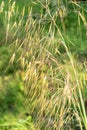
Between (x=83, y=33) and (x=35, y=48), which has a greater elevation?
(x=35, y=48)

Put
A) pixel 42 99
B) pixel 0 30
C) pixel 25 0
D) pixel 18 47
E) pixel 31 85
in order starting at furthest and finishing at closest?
1. pixel 25 0
2. pixel 0 30
3. pixel 18 47
4. pixel 31 85
5. pixel 42 99

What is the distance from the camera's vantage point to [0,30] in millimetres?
4164

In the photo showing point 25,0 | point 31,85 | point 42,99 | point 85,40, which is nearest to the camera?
point 42,99

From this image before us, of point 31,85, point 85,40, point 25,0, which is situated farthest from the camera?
point 25,0

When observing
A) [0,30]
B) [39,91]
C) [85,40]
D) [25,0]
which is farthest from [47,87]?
[25,0]

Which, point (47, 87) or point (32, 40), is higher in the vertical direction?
point (32, 40)

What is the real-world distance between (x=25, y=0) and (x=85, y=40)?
1.08 metres

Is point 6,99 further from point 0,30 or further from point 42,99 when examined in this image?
point 0,30

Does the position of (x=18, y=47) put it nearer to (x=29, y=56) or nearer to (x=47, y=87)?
(x=29, y=56)

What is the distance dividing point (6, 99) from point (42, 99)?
0.34m

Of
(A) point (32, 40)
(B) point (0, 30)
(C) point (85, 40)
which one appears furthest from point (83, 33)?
(A) point (32, 40)

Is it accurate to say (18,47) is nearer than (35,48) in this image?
No

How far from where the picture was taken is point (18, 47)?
3.79m

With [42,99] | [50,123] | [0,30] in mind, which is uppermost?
[0,30]
